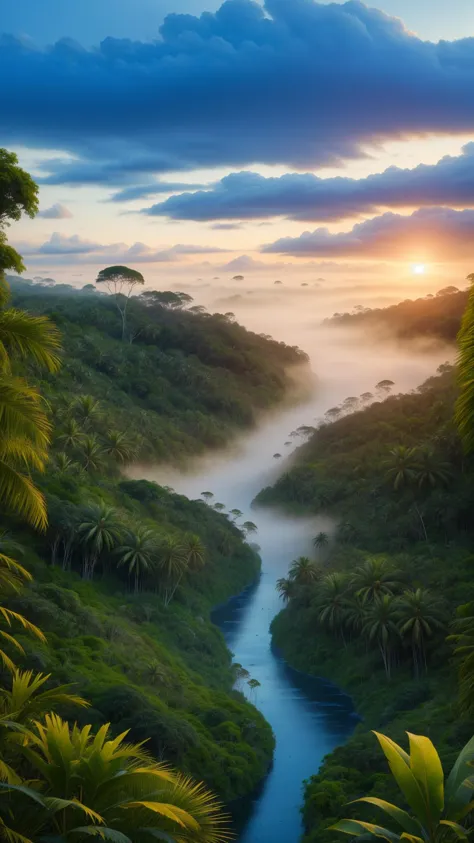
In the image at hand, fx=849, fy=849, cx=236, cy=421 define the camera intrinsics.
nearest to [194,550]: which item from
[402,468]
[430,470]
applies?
[402,468]

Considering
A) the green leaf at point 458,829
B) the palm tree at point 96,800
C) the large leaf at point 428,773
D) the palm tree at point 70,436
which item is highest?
the large leaf at point 428,773

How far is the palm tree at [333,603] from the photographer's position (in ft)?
281

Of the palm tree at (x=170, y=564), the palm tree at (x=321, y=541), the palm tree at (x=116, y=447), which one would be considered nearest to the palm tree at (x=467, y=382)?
the palm tree at (x=170, y=564)

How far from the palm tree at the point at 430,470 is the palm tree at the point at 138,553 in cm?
3446

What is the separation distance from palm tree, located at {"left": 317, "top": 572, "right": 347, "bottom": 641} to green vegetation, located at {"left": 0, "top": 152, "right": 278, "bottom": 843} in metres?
10.9

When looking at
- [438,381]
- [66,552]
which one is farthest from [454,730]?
[438,381]

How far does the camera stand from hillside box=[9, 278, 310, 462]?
13688 cm

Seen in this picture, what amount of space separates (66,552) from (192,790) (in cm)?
6232

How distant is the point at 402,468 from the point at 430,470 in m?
4.86

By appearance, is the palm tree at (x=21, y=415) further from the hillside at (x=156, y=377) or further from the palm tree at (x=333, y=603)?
the hillside at (x=156, y=377)

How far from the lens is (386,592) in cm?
8231

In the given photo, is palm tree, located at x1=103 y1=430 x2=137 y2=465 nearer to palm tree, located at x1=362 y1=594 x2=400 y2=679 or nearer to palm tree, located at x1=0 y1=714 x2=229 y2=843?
palm tree, located at x1=362 y1=594 x2=400 y2=679

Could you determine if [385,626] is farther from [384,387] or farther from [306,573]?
[384,387]

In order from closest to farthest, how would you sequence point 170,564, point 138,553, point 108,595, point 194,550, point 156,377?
point 108,595 → point 138,553 → point 170,564 → point 194,550 → point 156,377
